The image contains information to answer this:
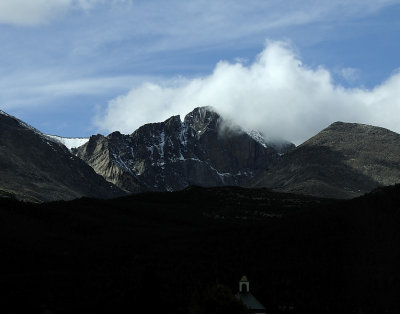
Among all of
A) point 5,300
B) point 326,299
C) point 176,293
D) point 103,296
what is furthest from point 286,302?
point 5,300

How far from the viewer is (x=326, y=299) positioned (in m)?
192

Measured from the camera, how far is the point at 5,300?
7288 inches

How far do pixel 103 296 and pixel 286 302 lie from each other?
43367mm

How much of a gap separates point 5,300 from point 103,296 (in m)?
24.1

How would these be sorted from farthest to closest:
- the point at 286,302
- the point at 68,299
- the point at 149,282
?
the point at 68,299, the point at 286,302, the point at 149,282

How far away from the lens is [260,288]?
198750 mm

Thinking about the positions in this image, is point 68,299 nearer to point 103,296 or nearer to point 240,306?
point 103,296

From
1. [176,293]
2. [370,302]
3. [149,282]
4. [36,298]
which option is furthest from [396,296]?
[149,282]

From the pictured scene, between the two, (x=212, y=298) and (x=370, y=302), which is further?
(x=370, y=302)

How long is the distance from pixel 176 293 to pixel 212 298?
81.4 metres

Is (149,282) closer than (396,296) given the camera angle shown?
Yes

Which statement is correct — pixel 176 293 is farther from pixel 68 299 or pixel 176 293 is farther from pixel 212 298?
pixel 212 298

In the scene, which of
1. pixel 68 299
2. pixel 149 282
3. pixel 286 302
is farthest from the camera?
pixel 68 299

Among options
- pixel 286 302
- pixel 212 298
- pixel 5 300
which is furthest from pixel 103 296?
pixel 212 298
